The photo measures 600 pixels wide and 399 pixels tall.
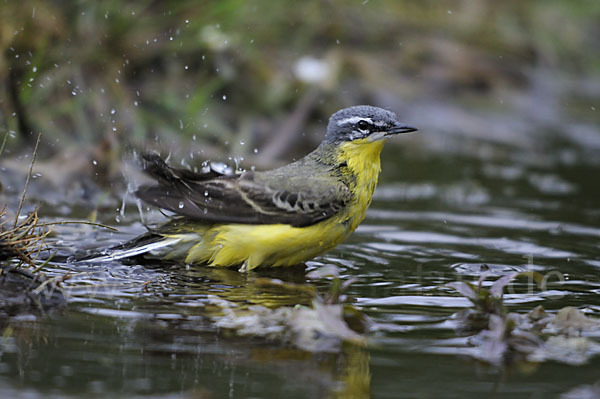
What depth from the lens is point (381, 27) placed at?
12695 millimetres

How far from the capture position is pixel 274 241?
564cm

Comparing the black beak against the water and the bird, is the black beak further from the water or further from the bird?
the water

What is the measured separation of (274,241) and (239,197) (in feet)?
1.24

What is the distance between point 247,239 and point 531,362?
2243 millimetres

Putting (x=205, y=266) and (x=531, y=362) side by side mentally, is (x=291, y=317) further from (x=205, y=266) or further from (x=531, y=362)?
(x=205, y=266)

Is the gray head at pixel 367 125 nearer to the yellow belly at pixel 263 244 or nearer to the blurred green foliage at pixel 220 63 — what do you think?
the yellow belly at pixel 263 244

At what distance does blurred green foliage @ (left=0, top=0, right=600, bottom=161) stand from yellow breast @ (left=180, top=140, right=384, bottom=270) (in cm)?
231

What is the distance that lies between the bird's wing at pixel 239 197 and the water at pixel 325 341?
35 cm

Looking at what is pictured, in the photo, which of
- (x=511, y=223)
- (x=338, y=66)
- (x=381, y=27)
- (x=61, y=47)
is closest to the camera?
(x=511, y=223)

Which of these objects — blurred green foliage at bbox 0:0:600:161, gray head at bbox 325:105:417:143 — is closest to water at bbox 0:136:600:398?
gray head at bbox 325:105:417:143

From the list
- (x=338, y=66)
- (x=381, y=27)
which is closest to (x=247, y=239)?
(x=338, y=66)

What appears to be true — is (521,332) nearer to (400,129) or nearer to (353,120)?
(400,129)

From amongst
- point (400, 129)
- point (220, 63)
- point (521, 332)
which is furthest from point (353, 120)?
point (220, 63)

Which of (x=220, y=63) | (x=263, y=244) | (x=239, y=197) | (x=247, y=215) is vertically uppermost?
(x=220, y=63)
